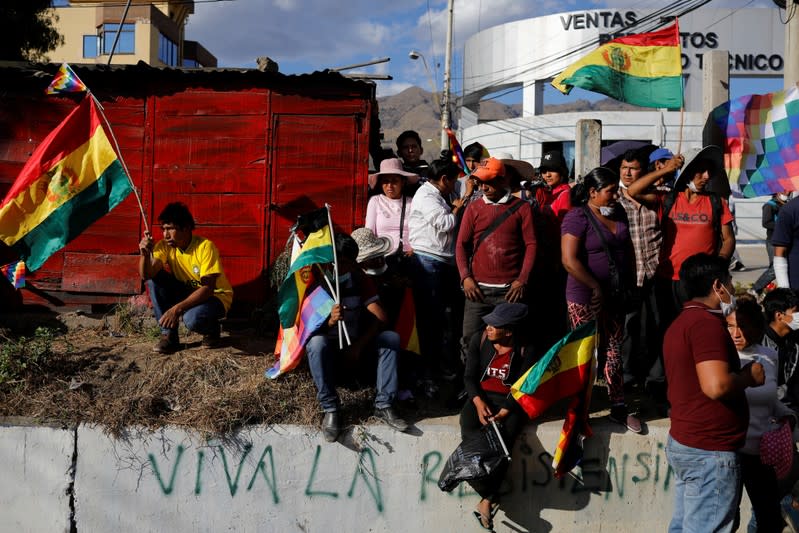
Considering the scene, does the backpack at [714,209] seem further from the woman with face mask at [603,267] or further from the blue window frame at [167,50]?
the blue window frame at [167,50]

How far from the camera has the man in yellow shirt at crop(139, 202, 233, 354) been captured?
6.08 m

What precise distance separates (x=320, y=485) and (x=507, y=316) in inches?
71.1

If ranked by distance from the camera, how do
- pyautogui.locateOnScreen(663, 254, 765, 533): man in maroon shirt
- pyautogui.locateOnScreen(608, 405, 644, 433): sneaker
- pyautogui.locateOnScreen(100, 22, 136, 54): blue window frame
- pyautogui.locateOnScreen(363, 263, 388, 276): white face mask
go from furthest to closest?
pyautogui.locateOnScreen(100, 22, 136, 54): blue window frame, pyautogui.locateOnScreen(363, 263, 388, 276): white face mask, pyautogui.locateOnScreen(608, 405, 644, 433): sneaker, pyautogui.locateOnScreen(663, 254, 765, 533): man in maroon shirt

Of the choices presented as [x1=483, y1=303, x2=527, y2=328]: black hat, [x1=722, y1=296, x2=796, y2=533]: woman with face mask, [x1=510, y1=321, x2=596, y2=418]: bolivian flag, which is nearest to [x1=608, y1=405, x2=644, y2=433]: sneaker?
[x1=510, y1=321, x2=596, y2=418]: bolivian flag

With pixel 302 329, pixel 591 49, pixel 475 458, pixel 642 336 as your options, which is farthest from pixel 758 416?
pixel 591 49

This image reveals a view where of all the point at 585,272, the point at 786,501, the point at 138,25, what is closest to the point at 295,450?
the point at 585,272

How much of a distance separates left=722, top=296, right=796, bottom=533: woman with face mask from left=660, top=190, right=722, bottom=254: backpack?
48.8 inches

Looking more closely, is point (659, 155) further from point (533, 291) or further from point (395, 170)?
point (395, 170)

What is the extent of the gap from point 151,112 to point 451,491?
4918 millimetres

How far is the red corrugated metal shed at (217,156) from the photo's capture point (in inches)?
296

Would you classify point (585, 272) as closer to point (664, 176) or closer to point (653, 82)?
point (664, 176)

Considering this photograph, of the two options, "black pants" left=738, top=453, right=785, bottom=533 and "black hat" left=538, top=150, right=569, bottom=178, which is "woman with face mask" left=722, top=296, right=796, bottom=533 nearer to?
"black pants" left=738, top=453, right=785, bottom=533

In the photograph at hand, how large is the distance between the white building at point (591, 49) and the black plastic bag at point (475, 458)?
22129mm

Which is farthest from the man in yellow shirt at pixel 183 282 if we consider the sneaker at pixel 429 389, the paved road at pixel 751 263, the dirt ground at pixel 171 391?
the paved road at pixel 751 263
